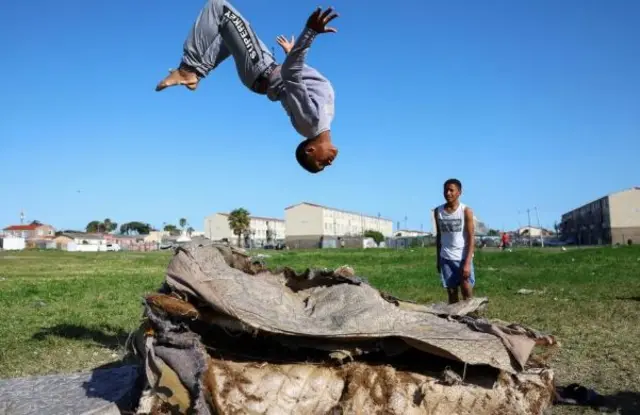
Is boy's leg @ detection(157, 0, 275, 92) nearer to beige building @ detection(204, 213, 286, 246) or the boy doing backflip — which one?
the boy doing backflip

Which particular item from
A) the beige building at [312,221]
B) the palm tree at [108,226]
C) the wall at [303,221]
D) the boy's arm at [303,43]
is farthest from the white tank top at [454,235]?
the palm tree at [108,226]

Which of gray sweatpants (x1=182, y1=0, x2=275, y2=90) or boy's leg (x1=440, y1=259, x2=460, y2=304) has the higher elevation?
gray sweatpants (x1=182, y1=0, x2=275, y2=90)

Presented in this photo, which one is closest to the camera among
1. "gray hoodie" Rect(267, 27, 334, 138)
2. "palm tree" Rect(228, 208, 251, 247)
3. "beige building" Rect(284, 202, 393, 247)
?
"gray hoodie" Rect(267, 27, 334, 138)

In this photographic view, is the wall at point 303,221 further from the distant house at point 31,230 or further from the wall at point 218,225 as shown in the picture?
the distant house at point 31,230

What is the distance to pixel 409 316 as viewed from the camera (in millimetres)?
3986

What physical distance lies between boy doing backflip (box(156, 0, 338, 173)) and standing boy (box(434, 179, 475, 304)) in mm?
3573

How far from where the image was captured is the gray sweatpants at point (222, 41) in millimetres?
4674

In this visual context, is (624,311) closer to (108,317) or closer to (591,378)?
(591,378)

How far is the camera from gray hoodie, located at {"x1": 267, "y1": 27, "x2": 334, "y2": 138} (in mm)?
4266

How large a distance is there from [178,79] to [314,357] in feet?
7.55

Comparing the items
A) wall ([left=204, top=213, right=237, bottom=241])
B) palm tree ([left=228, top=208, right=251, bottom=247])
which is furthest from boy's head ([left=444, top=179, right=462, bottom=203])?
wall ([left=204, top=213, right=237, bottom=241])

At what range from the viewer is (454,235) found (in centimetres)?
771

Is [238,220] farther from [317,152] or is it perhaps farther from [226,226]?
[317,152]

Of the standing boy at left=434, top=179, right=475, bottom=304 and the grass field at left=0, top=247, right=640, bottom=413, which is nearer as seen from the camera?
the grass field at left=0, top=247, right=640, bottom=413
